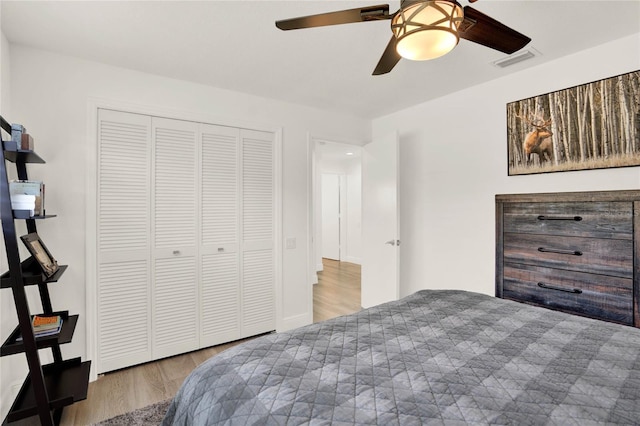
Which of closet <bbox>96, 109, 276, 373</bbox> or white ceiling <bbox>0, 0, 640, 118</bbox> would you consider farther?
closet <bbox>96, 109, 276, 373</bbox>

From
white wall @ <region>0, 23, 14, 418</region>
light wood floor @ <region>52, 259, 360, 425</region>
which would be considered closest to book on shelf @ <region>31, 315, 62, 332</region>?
white wall @ <region>0, 23, 14, 418</region>

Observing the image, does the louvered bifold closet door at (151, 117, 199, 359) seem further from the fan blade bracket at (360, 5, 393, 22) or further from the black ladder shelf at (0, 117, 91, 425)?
the fan blade bracket at (360, 5, 393, 22)

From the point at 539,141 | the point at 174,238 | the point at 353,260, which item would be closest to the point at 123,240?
the point at 174,238

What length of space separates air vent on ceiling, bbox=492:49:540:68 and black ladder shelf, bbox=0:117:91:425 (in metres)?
3.21

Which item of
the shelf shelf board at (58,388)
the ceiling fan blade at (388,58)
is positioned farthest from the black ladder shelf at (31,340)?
the ceiling fan blade at (388,58)

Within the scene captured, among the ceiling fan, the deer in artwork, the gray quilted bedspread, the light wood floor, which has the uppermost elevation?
the ceiling fan

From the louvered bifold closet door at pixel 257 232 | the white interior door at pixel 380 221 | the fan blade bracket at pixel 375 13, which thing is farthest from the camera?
the white interior door at pixel 380 221

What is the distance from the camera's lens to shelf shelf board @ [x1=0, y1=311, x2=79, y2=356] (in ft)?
5.55

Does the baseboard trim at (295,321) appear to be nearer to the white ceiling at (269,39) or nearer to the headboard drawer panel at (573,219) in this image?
the headboard drawer panel at (573,219)

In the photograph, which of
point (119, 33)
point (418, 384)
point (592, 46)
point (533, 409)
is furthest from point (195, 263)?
point (592, 46)

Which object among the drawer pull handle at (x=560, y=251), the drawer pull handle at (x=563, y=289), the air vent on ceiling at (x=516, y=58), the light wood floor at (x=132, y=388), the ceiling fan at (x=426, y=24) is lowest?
the light wood floor at (x=132, y=388)

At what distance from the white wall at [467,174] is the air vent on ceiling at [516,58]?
227mm

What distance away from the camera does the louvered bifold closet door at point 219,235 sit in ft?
9.79

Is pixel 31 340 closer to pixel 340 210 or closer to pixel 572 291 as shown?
pixel 572 291
